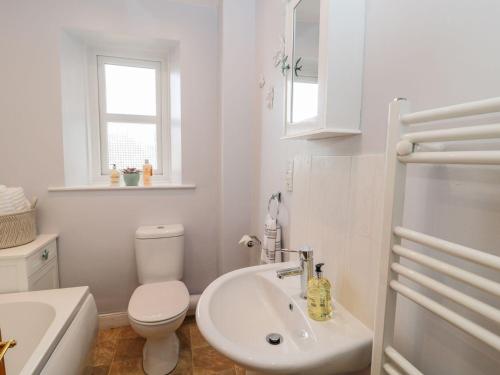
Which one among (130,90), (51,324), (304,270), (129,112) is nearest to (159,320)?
(51,324)

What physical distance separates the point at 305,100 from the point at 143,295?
1.50 m

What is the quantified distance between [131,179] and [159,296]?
925mm

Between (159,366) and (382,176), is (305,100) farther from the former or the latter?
(159,366)

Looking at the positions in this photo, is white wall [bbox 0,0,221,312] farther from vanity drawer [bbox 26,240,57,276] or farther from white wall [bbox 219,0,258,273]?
white wall [bbox 219,0,258,273]

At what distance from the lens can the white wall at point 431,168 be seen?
549 millimetres

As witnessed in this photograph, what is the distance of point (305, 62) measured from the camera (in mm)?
1041

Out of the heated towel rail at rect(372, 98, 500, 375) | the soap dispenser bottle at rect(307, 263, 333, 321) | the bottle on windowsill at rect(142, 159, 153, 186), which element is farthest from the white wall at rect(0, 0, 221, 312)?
the heated towel rail at rect(372, 98, 500, 375)

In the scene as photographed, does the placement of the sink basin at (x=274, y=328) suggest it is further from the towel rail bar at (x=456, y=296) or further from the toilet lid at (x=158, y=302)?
the toilet lid at (x=158, y=302)

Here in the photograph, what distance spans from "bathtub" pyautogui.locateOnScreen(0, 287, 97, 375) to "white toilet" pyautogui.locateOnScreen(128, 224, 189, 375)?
0.81ft

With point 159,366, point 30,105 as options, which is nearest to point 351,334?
point 159,366

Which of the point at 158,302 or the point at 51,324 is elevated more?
the point at 51,324

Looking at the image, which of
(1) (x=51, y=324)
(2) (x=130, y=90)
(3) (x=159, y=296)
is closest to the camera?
(1) (x=51, y=324)

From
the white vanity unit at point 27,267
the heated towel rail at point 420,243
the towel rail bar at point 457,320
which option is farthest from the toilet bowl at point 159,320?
the towel rail bar at point 457,320

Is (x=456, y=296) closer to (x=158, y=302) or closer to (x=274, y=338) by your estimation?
(x=274, y=338)
